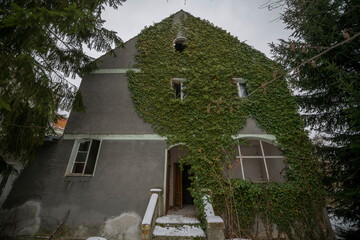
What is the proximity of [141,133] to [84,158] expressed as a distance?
2.55m

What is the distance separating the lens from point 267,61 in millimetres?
8039

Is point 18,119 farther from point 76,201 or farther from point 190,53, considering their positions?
point 190,53

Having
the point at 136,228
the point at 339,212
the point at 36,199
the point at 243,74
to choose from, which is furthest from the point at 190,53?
the point at 36,199

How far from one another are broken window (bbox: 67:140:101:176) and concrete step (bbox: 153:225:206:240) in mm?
3496

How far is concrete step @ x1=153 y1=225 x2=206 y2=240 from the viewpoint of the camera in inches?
166

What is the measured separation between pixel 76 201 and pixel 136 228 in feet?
7.95

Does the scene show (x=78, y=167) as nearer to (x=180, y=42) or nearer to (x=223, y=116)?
(x=223, y=116)

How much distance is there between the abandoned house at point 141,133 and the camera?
5.40m

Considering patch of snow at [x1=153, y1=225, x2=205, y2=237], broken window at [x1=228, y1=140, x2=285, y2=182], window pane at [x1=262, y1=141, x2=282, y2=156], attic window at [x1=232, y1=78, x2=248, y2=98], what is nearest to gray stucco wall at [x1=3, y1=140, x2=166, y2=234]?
patch of snow at [x1=153, y1=225, x2=205, y2=237]

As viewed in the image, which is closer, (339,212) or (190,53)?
(339,212)

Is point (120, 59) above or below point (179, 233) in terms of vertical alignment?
above

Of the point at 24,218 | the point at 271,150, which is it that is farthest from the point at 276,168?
the point at 24,218

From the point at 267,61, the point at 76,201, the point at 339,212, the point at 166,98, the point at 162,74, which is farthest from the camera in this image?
the point at 267,61

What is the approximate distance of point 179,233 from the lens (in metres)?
4.38
